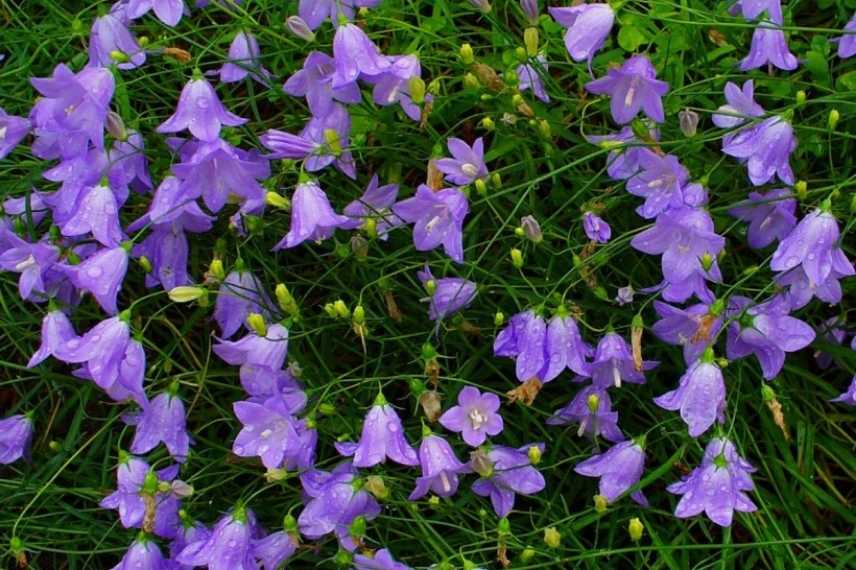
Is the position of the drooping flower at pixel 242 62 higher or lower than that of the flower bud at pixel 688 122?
lower

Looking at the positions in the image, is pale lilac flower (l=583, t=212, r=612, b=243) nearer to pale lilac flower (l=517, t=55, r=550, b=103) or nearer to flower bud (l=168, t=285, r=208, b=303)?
pale lilac flower (l=517, t=55, r=550, b=103)

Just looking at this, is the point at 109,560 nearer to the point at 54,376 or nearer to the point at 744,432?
the point at 54,376

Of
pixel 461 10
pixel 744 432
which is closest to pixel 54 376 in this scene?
pixel 461 10

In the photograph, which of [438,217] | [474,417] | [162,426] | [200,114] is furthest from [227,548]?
[200,114]

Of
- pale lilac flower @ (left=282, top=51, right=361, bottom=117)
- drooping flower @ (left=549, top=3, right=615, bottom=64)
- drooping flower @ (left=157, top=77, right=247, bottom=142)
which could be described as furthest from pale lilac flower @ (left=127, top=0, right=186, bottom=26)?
drooping flower @ (left=549, top=3, right=615, bottom=64)

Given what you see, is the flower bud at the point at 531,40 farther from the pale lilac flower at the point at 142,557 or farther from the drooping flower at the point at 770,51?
the pale lilac flower at the point at 142,557

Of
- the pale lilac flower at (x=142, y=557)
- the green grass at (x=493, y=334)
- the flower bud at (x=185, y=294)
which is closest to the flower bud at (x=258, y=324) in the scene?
the flower bud at (x=185, y=294)
